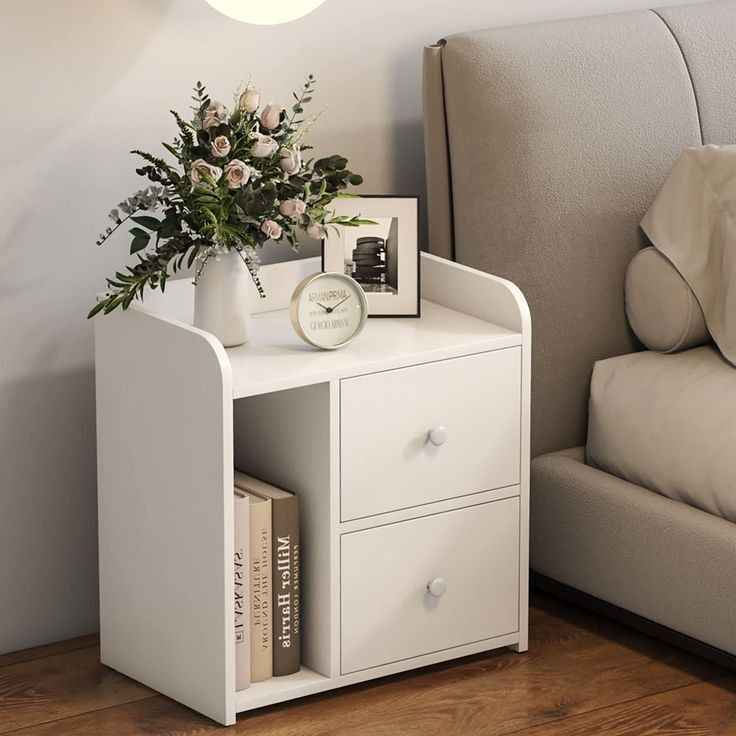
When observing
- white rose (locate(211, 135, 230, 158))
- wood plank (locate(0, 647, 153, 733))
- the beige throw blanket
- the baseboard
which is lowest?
wood plank (locate(0, 647, 153, 733))

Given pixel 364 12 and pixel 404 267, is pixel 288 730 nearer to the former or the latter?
pixel 404 267

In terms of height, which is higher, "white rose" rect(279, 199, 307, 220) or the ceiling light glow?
the ceiling light glow

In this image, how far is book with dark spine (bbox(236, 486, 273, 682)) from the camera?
70.0 inches

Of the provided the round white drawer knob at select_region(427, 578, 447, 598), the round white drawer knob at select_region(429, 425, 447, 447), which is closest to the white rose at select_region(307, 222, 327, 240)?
the round white drawer knob at select_region(429, 425, 447, 447)

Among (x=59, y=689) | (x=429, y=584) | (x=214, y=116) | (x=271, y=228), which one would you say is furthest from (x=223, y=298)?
(x=59, y=689)

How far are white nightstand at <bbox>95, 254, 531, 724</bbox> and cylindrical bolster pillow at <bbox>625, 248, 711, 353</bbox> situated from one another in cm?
33

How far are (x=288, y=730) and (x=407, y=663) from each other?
206 millimetres

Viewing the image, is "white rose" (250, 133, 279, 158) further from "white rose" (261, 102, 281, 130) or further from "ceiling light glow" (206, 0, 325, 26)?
"ceiling light glow" (206, 0, 325, 26)

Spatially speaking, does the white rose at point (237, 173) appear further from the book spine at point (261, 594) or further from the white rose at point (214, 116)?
the book spine at point (261, 594)

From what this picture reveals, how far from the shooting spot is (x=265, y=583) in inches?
71.0

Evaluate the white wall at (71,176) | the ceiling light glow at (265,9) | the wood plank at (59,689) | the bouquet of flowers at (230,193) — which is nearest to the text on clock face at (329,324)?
the bouquet of flowers at (230,193)

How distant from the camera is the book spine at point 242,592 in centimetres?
175

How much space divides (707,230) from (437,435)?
597 millimetres

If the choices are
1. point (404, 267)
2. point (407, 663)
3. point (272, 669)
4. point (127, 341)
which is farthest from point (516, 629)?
point (127, 341)
